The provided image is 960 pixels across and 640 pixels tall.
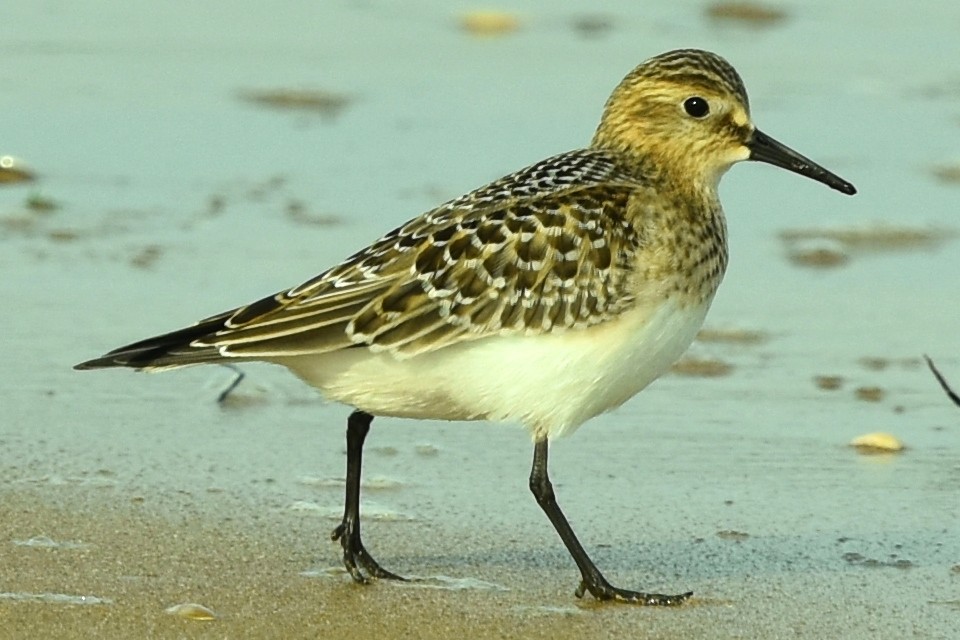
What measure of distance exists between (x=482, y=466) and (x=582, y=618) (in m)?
1.29

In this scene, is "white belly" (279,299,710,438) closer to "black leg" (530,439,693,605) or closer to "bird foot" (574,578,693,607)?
"black leg" (530,439,693,605)

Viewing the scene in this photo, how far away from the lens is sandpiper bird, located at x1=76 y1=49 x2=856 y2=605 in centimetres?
583

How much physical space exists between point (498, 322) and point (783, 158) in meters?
1.27

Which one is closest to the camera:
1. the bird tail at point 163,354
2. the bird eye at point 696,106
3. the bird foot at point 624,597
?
the bird tail at point 163,354

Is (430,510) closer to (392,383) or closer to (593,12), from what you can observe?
(392,383)

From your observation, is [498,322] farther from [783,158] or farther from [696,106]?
[783,158]

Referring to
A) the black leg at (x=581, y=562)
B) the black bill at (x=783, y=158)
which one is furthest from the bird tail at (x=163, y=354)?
the black bill at (x=783, y=158)

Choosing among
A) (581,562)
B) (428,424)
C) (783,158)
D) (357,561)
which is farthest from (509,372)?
(428,424)

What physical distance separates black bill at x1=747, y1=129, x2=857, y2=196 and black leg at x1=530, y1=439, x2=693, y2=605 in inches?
47.4

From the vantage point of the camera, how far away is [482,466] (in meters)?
6.96

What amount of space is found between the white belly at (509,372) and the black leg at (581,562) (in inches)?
9.2

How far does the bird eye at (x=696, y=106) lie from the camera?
6516 millimetres

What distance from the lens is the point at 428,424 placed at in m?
7.38

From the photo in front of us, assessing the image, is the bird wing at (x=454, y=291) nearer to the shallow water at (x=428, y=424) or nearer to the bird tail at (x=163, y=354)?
the bird tail at (x=163, y=354)
